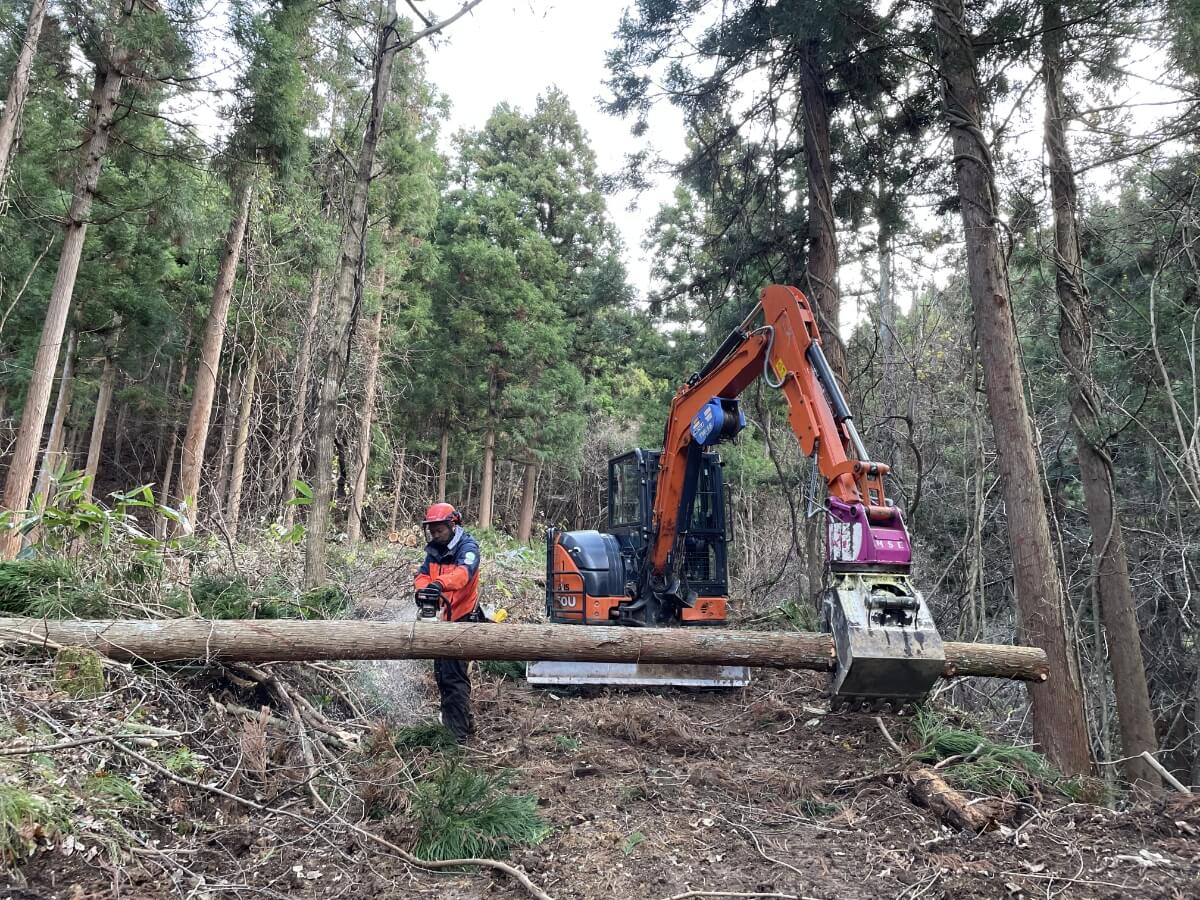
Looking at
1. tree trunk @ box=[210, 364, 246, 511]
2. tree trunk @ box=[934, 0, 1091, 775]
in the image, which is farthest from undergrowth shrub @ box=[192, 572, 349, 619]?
tree trunk @ box=[934, 0, 1091, 775]

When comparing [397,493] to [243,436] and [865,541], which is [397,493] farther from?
[865,541]

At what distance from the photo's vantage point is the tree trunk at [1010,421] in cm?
614

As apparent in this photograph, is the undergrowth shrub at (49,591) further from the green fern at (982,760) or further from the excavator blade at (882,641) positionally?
the green fern at (982,760)

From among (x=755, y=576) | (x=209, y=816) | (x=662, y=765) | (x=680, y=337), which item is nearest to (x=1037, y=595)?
(x=662, y=765)

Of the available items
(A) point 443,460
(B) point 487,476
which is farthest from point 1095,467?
(A) point 443,460

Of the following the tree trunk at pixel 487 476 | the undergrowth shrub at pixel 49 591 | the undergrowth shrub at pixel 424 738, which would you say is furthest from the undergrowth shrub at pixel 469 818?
the tree trunk at pixel 487 476

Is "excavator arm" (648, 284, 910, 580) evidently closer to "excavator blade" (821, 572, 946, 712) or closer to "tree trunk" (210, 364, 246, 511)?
"excavator blade" (821, 572, 946, 712)

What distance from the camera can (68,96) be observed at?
444 inches

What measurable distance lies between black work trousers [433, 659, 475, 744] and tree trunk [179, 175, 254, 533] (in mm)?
7177

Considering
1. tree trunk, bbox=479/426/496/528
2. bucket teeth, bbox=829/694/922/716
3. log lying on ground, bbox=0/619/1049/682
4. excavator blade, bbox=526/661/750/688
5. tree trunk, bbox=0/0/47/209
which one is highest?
tree trunk, bbox=0/0/47/209

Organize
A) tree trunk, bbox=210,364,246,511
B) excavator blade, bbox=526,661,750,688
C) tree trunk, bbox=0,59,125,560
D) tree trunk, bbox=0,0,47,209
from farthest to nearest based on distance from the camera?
tree trunk, bbox=210,364,246,511, tree trunk, bbox=0,59,125,560, tree trunk, bbox=0,0,47,209, excavator blade, bbox=526,661,750,688

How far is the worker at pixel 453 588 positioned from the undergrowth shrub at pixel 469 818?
1.38m

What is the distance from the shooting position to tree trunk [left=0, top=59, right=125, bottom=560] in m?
9.20

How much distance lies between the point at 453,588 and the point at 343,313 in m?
2.92
